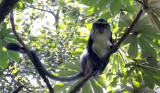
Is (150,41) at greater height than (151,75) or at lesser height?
greater

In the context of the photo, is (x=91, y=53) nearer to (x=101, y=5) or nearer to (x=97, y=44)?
(x=97, y=44)

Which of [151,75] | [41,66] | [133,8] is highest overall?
[133,8]

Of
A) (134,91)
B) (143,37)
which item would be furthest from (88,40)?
(134,91)

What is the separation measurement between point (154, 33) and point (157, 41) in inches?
4.8

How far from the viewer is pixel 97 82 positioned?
2.44 metres

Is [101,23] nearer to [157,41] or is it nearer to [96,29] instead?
[96,29]

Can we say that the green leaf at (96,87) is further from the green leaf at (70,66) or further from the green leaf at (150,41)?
the green leaf at (150,41)

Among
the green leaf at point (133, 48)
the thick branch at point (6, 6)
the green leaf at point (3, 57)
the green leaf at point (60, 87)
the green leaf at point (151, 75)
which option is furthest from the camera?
the green leaf at point (60, 87)

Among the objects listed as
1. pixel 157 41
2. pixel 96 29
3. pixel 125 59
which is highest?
pixel 96 29

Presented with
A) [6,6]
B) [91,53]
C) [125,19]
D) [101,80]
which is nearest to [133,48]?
[125,19]

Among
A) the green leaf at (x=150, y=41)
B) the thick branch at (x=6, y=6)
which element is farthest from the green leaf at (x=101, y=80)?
the thick branch at (x=6, y=6)

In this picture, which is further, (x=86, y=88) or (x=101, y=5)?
(x=86, y=88)

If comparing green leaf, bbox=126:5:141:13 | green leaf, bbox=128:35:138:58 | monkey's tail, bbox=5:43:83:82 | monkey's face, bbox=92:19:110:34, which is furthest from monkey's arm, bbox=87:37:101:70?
green leaf, bbox=126:5:141:13

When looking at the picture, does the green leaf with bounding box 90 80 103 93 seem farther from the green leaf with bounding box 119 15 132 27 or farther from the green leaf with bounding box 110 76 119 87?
the green leaf with bounding box 119 15 132 27
